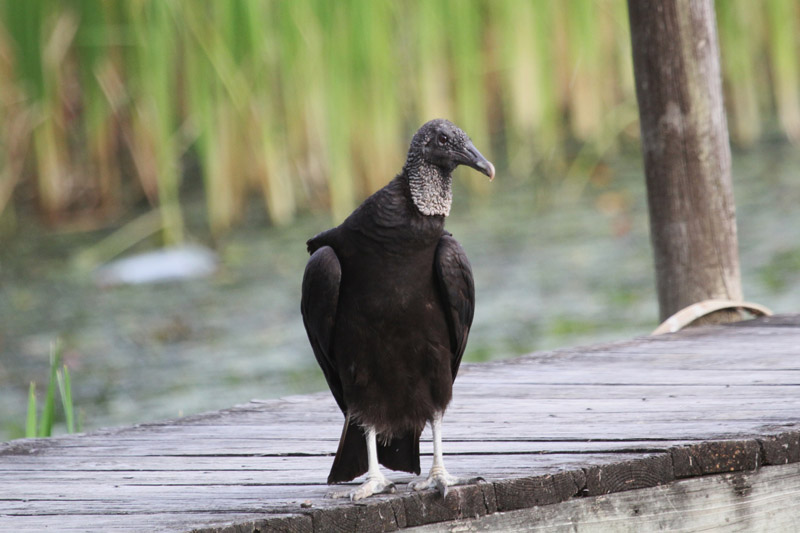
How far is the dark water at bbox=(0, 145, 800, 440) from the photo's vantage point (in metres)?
5.09

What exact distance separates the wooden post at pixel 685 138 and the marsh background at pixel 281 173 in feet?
5.68

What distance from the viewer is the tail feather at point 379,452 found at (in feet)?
7.00

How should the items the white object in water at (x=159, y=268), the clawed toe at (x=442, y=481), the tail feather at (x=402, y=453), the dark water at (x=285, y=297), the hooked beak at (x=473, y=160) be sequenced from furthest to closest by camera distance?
the white object in water at (x=159, y=268), the dark water at (x=285, y=297), the tail feather at (x=402, y=453), the hooked beak at (x=473, y=160), the clawed toe at (x=442, y=481)

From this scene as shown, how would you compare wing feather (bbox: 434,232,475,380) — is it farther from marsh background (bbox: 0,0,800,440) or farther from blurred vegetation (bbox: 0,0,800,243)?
blurred vegetation (bbox: 0,0,800,243)

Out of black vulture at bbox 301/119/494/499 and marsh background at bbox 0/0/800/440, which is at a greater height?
marsh background at bbox 0/0/800/440

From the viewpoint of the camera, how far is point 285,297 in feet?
20.2

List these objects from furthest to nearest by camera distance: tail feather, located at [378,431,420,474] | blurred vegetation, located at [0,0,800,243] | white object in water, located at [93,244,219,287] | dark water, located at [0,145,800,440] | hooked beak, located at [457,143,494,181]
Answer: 1. white object in water, located at [93,244,219,287]
2. blurred vegetation, located at [0,0,800,243]
3. dark water, located at [0,145,800,440]
4. tail feather, located at [378,431,420,474]
5. hooked beak, located at [457,143,494,181]

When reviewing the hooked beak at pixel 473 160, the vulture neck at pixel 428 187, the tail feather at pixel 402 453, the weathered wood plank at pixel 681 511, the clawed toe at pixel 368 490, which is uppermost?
the hooked beak at pixel 473 160

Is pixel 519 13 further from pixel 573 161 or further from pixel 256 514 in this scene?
pixel 256 514

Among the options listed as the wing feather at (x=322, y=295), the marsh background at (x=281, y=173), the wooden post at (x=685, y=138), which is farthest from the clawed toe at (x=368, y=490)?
the marsh background at (x=281, y=173)

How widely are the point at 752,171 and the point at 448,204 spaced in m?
6.24

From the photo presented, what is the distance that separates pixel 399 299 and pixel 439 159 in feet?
0.86

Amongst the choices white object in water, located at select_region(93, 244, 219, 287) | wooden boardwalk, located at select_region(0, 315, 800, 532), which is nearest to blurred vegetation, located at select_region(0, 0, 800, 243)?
white object in water, located at select_region(93, 244, 219, 287)

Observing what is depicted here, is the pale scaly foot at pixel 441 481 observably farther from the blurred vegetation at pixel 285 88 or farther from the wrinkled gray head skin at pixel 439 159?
the blurred vegetation at pixel 285 88
